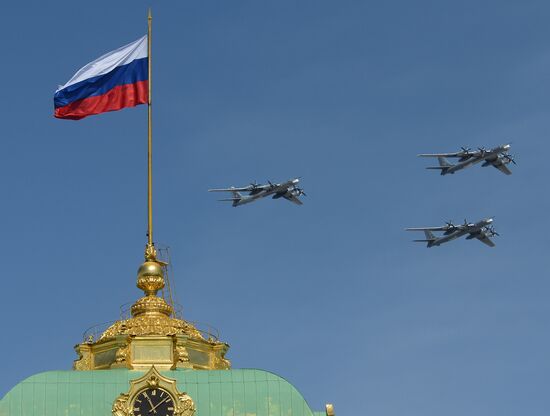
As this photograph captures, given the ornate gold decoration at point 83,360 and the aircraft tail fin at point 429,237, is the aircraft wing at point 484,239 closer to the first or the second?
the aircraft tail fin at point 429,237

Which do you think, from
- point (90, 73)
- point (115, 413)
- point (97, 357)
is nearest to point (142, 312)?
point (97, 357)

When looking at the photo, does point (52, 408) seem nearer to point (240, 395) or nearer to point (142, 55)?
point (240, 395)

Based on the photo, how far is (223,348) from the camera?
89938 mm

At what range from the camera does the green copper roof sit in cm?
8356

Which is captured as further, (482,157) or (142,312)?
(482,157)

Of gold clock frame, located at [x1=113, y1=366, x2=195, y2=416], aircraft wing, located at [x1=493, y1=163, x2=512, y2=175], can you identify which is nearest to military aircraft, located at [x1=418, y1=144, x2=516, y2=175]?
aircraft wing, located at [x1=493, y1=163, x2=512, y2=175]

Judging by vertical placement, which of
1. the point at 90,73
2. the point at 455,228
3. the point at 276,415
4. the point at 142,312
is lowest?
the point at 276,415

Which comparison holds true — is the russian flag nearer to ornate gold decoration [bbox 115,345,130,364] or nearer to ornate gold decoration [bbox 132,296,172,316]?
ornate gold decoration [bbox 132,296,172,316]

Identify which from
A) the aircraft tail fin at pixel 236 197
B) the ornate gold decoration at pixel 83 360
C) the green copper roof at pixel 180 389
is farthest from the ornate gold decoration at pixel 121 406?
the aircraft tail fin at pixel 236 197

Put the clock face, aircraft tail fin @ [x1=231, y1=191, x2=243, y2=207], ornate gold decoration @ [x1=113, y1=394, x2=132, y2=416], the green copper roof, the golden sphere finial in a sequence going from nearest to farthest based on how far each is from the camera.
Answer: ornate gold decoration @ [x1=113, y1=394, x2=132, y2=416], the clock face, the green copper roof, the golden sphere finial, aircraft tail fin @ [x1=231, y1=191, x2=243, y2=207]

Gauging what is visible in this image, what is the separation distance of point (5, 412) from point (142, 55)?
25.8 m

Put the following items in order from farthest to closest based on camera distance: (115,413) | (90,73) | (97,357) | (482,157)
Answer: (482,157) → (90,73) → (97,357) → (115,413)

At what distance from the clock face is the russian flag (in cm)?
2053

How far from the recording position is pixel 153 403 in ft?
274
